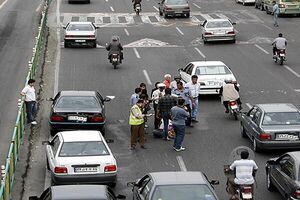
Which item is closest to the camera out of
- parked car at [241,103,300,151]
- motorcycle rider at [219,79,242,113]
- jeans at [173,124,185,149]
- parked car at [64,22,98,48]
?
parked car at [241,103,300,151]

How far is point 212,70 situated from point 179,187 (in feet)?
55.9

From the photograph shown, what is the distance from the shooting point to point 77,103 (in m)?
24.8

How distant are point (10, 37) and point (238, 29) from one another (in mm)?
14598

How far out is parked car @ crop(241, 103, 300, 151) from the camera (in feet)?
72.2

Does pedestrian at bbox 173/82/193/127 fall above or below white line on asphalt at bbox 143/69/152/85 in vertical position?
above

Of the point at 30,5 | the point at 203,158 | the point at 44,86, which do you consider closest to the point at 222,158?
the point at 203,158

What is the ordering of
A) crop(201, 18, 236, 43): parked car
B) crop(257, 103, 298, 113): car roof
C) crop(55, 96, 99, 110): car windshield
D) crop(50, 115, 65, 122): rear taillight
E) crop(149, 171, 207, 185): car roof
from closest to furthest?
crop(149, 171, 207, 185): car roof < crop(257, 103, 298, 113): car roof < crop(50, 115, 65, 122): rear taillight < crop(55, 96, 99, 110): car windshield < crop(201, 18, 236, 43): parked car

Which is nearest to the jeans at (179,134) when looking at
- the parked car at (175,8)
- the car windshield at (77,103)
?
the car windshield at (77,103)

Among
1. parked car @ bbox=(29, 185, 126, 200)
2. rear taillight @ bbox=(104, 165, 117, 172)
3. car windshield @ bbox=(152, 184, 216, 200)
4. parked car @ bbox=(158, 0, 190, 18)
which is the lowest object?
parked car @ bbox=(158, 0, 190, 18)

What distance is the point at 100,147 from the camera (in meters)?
19.5

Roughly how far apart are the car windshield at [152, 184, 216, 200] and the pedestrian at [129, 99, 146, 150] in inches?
334

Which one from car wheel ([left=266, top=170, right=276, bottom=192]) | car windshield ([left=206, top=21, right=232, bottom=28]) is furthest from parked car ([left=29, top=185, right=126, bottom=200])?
car windshield ([left=206, top=21, right=232, bottom=28])

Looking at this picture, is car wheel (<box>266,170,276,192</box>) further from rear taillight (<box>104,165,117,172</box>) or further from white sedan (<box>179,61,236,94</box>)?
white sedan (<box>179,61,236,94</box>)

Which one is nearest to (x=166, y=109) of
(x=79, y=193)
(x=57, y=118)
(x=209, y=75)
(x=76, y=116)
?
(x=76, y=116)
